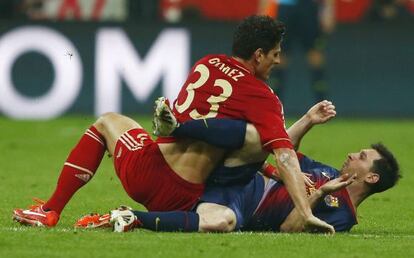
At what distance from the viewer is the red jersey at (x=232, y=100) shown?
877 cm

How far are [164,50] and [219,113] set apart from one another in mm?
11608

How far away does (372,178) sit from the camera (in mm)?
9344

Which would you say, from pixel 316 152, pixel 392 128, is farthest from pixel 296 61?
pixel 316 152

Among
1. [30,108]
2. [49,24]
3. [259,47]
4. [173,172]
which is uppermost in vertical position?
[259,47]

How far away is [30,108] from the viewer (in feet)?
66.8

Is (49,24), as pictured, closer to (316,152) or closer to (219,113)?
(316,152)

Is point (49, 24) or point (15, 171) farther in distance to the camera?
point (49, 24)

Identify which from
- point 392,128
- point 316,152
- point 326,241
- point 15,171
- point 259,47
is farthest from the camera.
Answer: point 392,128

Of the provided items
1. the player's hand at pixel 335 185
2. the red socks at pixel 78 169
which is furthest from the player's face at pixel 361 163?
the red socks at pixel 78 169

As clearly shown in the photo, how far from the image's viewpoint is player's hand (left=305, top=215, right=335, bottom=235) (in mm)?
8664

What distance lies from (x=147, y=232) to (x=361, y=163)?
1677mm

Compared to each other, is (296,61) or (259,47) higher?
(259,47)

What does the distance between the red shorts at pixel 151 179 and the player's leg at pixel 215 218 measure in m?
0.13

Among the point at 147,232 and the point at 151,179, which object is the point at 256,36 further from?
the point at 147,232
